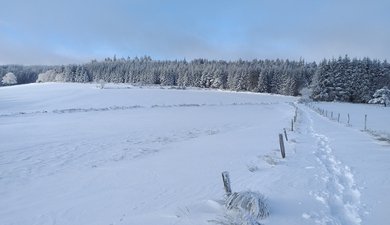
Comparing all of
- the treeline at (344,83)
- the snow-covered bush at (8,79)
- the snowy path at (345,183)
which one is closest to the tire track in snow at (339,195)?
the snowy path at (345,183)

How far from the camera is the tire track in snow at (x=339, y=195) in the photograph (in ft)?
26.4

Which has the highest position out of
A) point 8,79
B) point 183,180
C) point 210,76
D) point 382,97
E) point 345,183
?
point 210,76

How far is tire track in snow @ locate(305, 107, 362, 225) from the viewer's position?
26.4ft

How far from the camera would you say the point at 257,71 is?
421 ft

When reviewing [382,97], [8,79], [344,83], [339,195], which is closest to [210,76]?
[344,83]

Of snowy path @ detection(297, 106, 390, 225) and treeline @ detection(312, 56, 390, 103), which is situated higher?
treeline @ detection(312, 56, 390, 103)

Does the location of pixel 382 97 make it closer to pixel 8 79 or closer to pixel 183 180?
pixel 183 180

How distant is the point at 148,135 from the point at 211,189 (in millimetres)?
16209

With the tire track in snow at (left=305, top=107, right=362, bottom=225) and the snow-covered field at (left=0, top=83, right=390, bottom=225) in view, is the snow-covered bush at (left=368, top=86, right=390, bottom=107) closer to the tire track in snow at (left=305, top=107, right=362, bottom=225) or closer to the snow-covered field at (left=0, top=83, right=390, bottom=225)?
the snow-covered field at (left=0, top=83, right=390, bottom=225)

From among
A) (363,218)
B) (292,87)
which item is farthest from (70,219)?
(292,87)

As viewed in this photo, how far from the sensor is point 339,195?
9875 mm

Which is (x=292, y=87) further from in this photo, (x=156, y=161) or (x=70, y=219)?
(x=70, y=219)

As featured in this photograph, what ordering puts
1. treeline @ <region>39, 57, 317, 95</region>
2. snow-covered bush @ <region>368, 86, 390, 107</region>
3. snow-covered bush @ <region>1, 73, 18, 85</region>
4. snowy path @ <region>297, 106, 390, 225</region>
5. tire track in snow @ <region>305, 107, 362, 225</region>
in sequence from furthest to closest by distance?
snow-covered bush @ <region>1, 73, 18, 85</region>, treeline @ <region>39, 57, 317, 95</region>, snow-covered bush @ <region>368, 86, 390, 107</region>, snowy path @ <region>297, 106, 390, 225</region>, tire track in snow @ <region>305, 107, 362, 225</region>

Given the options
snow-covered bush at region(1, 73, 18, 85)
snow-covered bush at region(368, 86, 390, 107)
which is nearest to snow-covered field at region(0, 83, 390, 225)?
snow-covered bush at region(368, 86, 390, 107)
